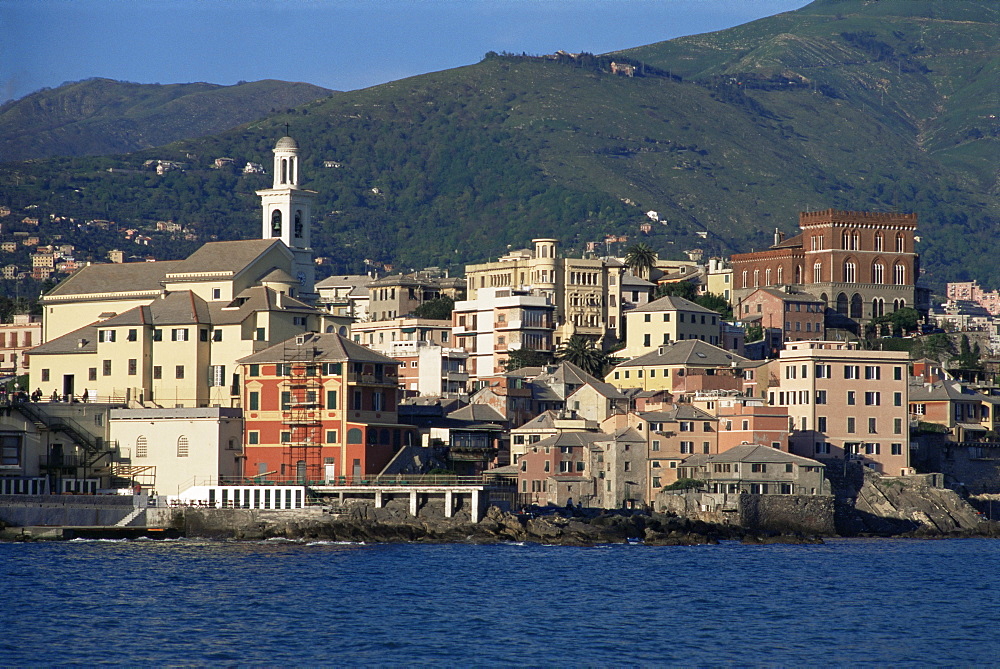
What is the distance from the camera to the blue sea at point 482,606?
55062mm

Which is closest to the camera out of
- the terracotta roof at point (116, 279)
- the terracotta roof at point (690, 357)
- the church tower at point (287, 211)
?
the terracotta roof at point (116, 279)

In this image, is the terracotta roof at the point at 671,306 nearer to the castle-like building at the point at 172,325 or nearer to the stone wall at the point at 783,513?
the castle-like building at the point at 172,325

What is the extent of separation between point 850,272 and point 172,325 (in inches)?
3330

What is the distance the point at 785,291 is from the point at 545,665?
11549 centimetres

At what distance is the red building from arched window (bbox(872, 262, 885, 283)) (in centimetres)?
8484

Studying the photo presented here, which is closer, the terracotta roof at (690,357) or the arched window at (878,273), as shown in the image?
the terracotta roof at (690,357)

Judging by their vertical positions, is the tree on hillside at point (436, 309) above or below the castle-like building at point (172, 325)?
above

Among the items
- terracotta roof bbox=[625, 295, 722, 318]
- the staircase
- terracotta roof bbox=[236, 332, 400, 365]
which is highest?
terracotta roof bbox=[625, 295, 722, 318]

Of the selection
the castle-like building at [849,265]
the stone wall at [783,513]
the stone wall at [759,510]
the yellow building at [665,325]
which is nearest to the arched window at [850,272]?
the castle-like building at [849,265]

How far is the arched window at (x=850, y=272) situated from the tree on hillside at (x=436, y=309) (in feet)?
126

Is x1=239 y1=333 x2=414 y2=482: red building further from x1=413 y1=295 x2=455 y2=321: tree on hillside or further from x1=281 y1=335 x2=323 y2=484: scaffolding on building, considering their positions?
x1=413 y1=295 x2=455 y2=321: tree on hillside

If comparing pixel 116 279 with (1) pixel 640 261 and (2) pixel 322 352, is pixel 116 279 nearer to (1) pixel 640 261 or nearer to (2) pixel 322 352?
(2) pixel 322 352

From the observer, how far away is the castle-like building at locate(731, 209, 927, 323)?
6619 inches

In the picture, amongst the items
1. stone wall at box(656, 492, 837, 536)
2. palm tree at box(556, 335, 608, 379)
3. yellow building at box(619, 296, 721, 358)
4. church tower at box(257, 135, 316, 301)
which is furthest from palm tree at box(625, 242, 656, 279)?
stone wall at box(656, 492, 837, 536)
